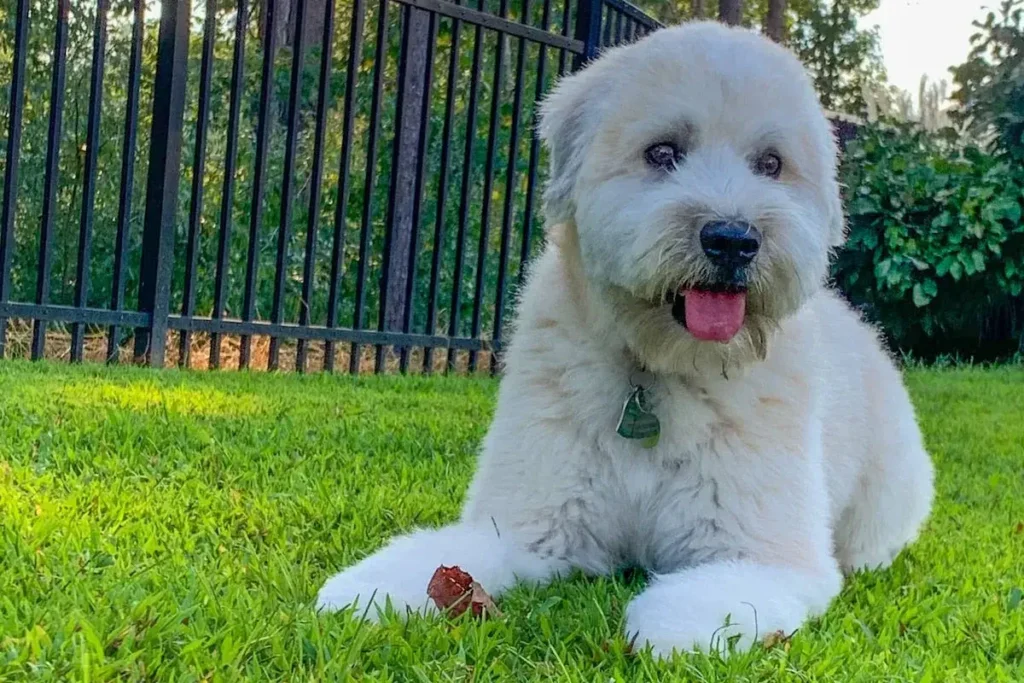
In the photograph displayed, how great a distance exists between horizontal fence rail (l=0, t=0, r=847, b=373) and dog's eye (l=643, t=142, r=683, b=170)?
479 cm

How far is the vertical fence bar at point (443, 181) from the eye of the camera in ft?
26.8

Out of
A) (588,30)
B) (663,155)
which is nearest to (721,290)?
(663,155)

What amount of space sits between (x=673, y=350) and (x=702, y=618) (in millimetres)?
779

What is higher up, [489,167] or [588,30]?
[588,30]

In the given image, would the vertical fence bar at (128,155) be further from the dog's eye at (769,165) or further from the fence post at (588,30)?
the dog's eye at (769,165)

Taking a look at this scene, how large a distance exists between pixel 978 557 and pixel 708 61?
70.7 inches

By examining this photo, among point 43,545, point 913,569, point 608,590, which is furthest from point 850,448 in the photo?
point 43,545

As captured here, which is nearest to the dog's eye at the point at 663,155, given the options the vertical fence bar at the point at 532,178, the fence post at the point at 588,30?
the vertical fence bar at the point at 532,178

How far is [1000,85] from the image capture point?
14.3 metres

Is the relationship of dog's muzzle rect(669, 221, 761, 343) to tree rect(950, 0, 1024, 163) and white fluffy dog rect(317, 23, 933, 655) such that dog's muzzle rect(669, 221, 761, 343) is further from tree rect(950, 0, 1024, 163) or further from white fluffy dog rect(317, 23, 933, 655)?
tree rect(950, 0, 1024, 163)

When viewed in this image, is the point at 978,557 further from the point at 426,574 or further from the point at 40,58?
the point at 40,58

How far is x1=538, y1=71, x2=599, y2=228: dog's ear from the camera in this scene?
306 cm

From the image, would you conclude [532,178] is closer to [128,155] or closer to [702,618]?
[128,155]

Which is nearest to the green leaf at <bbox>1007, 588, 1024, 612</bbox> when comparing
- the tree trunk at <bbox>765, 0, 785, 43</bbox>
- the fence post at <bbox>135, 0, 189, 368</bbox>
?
the fence post at <bbox>135, 0, 189, 368</bbox>
